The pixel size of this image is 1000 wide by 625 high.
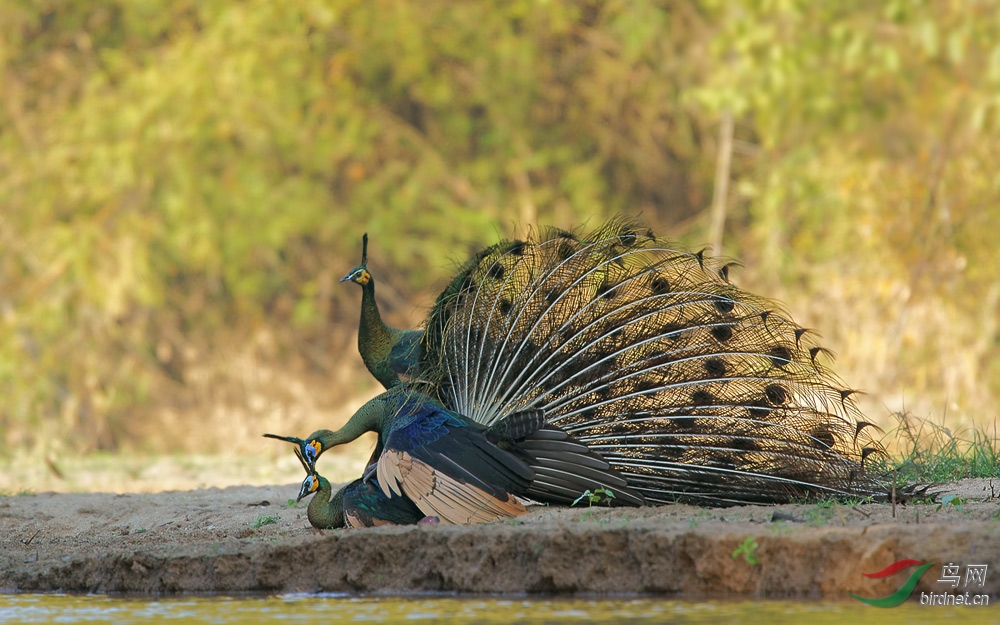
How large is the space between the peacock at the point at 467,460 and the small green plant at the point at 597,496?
3cm

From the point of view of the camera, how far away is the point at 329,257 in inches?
701

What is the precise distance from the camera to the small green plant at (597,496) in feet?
19.5

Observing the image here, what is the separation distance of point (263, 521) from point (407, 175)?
36.2 feet

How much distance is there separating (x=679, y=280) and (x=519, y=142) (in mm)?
10693

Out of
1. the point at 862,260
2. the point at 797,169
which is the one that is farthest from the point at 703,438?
the point at 797,169

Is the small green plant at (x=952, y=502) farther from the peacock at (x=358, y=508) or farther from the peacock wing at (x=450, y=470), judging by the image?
the peacock at (x=358, y=508)

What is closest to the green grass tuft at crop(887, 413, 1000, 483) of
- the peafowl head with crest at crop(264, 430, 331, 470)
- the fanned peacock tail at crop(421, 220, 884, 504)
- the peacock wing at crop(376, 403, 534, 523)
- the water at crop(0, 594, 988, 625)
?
the fanned peacock tail at crop(421, 220, 884, 504)

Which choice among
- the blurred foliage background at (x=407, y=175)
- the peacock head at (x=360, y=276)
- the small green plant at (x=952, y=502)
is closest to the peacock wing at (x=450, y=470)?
the peacock head at (x=360, y=276)

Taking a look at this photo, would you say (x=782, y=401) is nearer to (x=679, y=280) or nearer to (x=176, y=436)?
(x=679, y=280)

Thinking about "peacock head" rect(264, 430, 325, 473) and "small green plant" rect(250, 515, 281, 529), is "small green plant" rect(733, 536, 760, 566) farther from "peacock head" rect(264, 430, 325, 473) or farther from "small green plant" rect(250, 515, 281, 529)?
"small green plant" rect(250, 515, 281, 529)

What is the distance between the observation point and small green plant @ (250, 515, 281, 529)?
21.3 feet

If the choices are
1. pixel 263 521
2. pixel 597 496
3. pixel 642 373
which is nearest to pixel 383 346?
pixel 263 521

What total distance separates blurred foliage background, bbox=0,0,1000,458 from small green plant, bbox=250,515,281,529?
23.3ft

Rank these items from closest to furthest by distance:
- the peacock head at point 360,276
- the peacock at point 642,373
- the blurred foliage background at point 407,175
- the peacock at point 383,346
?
the peacock at point 642,373 < the peacock at point 383,346 < the peacock head at point 360,276 < the blurred foliage background at point 407,175
